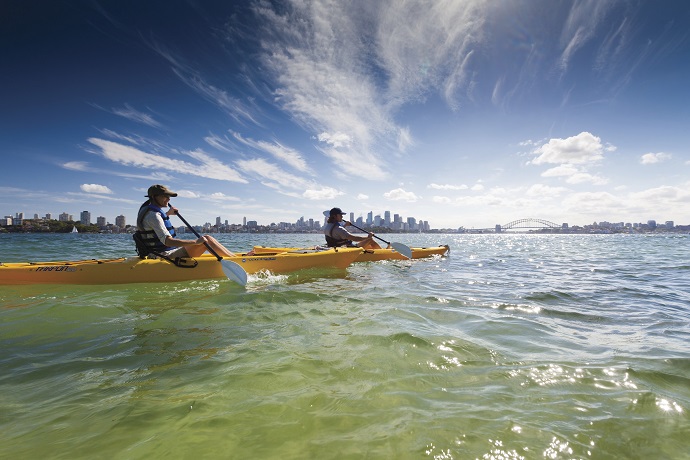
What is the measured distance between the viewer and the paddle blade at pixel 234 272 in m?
6.75

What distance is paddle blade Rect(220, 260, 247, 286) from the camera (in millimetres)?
6754

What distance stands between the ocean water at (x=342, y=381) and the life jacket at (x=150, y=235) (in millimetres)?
1909

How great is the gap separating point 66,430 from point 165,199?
5.74m

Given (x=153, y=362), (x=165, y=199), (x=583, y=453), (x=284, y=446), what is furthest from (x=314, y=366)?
(x=165, y=199)

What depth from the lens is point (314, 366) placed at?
2922mm

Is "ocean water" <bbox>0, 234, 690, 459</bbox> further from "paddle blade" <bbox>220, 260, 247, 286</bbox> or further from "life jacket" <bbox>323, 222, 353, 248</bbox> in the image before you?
"life jacket" <bbox>323, 222, 353, 248</bbox>

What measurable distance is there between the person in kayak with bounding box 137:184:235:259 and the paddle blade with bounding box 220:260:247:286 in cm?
76

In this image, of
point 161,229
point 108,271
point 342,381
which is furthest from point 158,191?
point 342,381

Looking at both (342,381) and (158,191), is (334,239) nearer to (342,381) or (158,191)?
(158,191)

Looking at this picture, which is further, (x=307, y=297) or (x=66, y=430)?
(x=307, y=297)

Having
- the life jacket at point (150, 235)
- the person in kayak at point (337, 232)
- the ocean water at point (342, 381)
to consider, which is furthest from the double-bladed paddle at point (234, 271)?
→ the person in kayak at point (337, 232)

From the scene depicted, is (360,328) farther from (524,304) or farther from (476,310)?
(524,304)

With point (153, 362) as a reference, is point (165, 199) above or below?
above

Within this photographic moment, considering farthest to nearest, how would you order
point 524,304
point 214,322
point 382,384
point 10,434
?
point 524,304 < point 214,322 < point 382,384 < point 10,434
